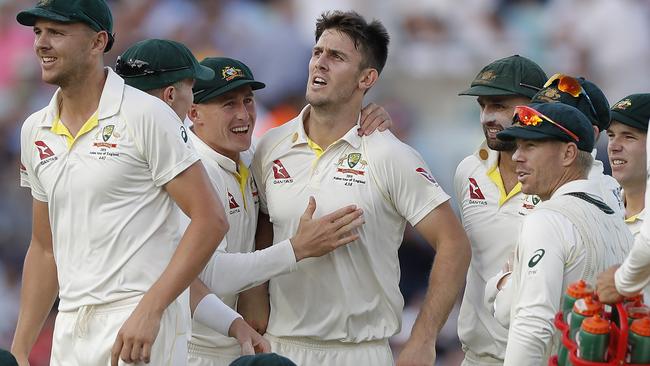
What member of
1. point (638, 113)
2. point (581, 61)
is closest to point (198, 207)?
point (638, 113)

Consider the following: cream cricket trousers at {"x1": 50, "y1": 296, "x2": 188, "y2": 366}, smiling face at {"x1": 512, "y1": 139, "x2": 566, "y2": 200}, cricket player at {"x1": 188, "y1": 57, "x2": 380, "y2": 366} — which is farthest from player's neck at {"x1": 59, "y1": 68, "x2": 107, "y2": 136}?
smiling face at {"x1": 512, "y1": 139, "x2": 566, "y2": 200}

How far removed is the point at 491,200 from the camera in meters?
5.33

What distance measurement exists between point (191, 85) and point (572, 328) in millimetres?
2084

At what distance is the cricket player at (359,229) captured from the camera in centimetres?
501

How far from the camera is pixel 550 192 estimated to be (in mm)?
4059

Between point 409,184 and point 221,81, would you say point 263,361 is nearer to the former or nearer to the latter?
point 409,184

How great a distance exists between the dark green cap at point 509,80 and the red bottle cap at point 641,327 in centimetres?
208

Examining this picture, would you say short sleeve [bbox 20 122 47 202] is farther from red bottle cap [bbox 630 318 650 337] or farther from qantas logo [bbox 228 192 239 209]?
red bottle cap [bbox 630 318 650 337]

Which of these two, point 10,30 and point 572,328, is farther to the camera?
point 10,30

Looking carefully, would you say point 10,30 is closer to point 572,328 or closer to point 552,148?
point 552,148

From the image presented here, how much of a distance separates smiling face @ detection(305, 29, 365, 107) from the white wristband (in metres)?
0.98

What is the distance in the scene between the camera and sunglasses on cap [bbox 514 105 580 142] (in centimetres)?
399

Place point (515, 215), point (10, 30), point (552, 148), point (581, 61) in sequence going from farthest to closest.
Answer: point (10, 30), point (581, 61), point (515, 215), point (552, 148)

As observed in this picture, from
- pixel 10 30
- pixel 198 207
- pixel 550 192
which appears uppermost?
pixel 550 192
